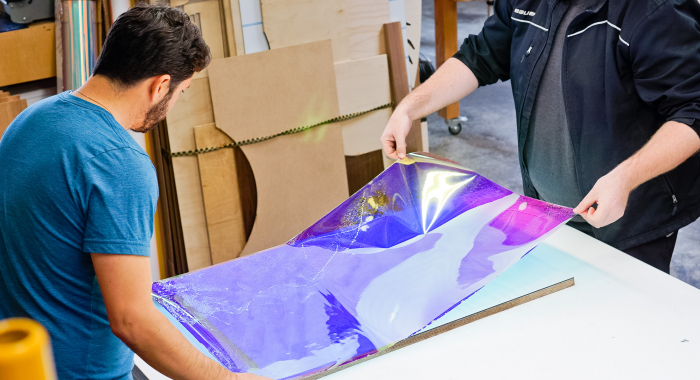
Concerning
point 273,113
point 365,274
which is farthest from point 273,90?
point 365,274

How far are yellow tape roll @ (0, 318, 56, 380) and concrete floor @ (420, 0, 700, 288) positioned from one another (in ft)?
11.2

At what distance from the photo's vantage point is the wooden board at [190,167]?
2584 millimetres

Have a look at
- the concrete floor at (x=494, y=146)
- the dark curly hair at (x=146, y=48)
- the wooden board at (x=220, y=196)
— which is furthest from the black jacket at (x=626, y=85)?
the concrete floor at (x=494, y=146)

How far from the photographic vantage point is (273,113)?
2.74m

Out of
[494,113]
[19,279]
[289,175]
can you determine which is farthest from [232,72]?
[494,113]

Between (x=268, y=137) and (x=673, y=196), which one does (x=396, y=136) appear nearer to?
(x=673, y=196)

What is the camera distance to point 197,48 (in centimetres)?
121

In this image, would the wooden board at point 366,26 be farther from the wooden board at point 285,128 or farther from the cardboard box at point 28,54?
the cardboard box at point 28,54

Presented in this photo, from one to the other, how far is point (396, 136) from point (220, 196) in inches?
47.4

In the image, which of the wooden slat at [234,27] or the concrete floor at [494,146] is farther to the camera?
the concrete floor at [494,146]

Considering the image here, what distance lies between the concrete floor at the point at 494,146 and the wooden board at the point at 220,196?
2103 millimetres

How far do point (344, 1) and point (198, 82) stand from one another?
0.81 m

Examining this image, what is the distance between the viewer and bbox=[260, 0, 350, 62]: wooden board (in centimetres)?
268

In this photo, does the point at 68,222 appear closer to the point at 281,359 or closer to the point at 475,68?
the point at 281,359
